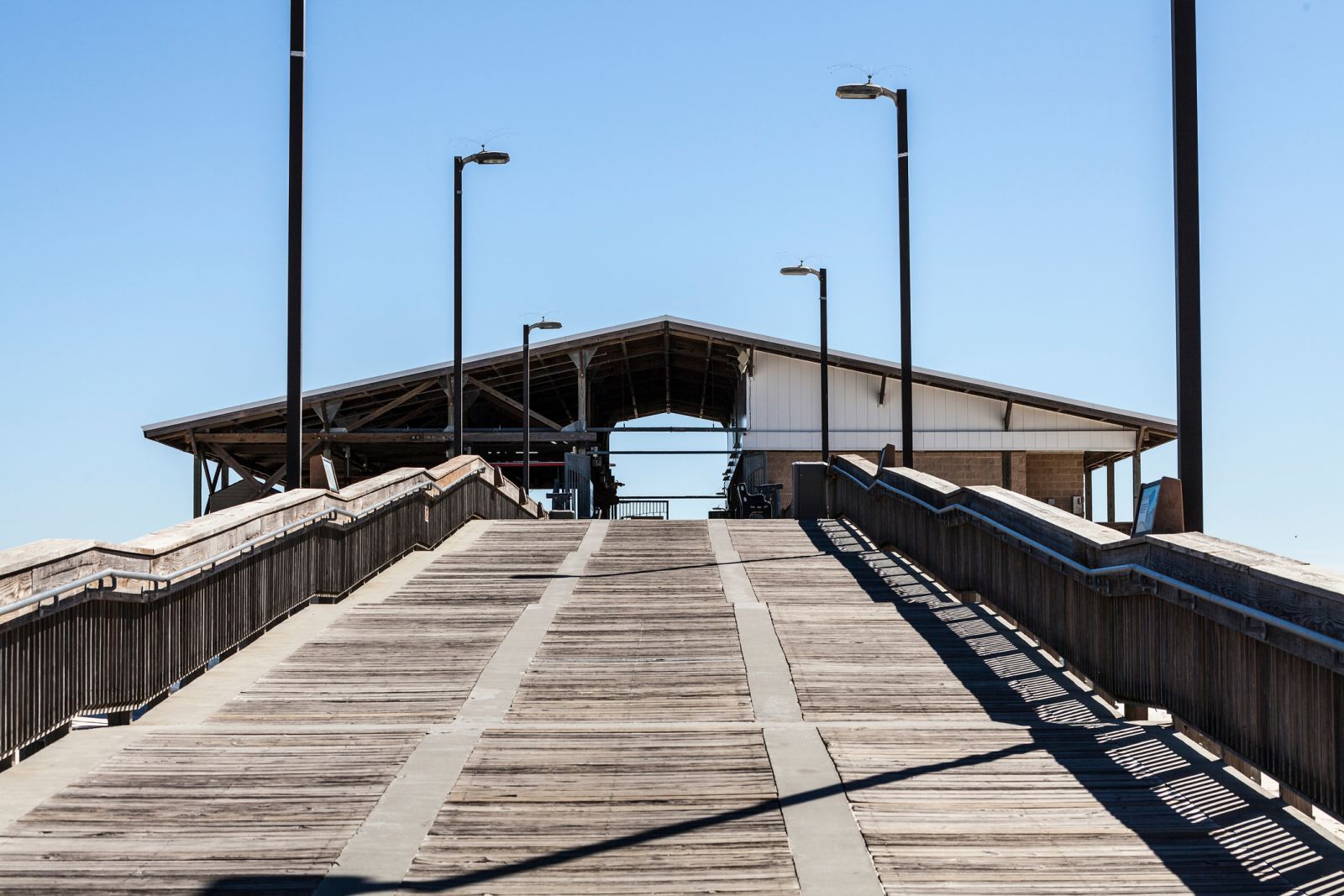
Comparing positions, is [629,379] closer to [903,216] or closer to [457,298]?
[457,298]

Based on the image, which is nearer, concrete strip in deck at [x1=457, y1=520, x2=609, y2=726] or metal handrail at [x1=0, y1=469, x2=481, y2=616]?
metal handrail at [x1=0, y1=469, x2=481, y2=616]

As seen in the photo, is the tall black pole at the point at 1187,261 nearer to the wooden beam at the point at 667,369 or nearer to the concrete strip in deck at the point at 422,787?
the concrete strip in deck at the point at 422,787

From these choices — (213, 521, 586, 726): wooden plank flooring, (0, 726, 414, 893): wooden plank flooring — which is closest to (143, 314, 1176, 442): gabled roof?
(213, 521, 586, 726): wooden plank flooring

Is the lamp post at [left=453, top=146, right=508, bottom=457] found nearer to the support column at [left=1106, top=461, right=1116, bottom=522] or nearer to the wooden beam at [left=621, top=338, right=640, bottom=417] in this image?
the wooden beam at [left=621, top=338, right=640, bottom=417]

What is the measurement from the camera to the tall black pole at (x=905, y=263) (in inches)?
835

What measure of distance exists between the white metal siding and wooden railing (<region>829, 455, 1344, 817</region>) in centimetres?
3111

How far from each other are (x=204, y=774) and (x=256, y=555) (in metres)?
4.36

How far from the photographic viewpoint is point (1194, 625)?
8.27m

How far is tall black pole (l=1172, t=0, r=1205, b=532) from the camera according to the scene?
10672 mm

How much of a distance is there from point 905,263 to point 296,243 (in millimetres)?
9413

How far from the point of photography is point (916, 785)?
25.5 feet

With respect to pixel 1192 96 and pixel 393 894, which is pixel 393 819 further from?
pixel 1192 96

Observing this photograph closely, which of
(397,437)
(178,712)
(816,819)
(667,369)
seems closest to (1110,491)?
(667,369)

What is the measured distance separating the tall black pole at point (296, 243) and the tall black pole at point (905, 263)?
9179 mm
